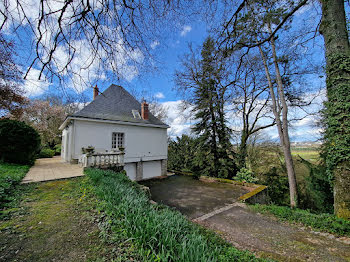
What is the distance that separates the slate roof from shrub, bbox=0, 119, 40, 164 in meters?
2.59

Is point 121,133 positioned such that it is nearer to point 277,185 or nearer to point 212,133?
point 212,133

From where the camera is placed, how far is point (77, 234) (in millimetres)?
2066

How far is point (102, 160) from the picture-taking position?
8.28 metres

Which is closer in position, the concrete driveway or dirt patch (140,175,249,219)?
the concrete driveway

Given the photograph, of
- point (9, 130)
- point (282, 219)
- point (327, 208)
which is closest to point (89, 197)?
point (282, 219)

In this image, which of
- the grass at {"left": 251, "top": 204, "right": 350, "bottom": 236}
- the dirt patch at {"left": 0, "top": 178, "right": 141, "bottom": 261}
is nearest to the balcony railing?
the dirt patch at {"left": 0, "top": 178, "right": 141, "bottom": 261}

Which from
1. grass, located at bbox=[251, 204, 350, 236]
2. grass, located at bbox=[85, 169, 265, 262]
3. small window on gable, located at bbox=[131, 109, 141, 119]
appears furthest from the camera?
small window on gable, located at bbox=[131, 109, 141, 119]

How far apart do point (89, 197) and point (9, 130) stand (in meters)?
8.11

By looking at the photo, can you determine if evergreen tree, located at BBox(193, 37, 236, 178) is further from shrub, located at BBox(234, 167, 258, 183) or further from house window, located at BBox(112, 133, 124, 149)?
house window, located at BBox(112, 133, 124, 149)

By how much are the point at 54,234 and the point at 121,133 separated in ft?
32.1

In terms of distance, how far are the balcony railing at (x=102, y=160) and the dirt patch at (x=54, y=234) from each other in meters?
4.60

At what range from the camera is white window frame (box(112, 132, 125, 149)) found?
36.3 feet

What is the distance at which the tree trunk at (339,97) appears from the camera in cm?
377

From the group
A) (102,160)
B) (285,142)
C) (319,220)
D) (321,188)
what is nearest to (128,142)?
(102,160)
